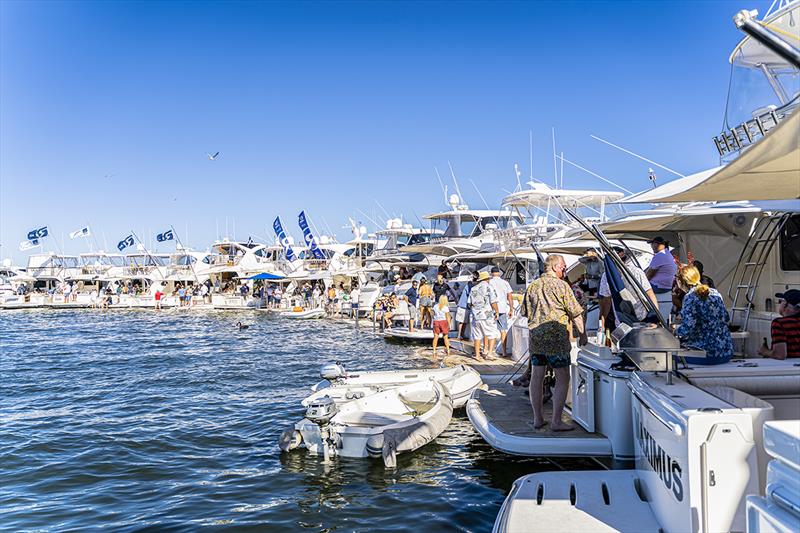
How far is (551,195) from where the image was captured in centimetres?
2128

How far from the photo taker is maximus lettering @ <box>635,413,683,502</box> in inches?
139

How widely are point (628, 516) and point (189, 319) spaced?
3330cm

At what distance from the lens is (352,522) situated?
20.4 feet

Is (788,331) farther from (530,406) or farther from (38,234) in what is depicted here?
→ (38,234)

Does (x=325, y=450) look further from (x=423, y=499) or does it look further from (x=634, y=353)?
(x=634, y=353)

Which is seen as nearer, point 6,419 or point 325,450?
point 325,450

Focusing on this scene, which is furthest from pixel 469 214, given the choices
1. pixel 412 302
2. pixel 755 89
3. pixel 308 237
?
pixel 755 89

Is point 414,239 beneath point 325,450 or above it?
above

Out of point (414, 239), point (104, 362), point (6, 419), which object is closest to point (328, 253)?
point (414, 239)

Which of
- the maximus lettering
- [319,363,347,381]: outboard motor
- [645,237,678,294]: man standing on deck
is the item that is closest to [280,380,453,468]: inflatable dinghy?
[319,363,347,381]: outboard motor

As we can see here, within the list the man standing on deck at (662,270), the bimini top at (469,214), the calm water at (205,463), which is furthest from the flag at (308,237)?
the man standing on deck at (662,270)

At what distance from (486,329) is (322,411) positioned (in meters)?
6.57

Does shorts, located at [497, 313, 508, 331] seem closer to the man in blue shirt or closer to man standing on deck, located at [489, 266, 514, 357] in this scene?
man standing on deck, located at [489, 266, 514, 357]

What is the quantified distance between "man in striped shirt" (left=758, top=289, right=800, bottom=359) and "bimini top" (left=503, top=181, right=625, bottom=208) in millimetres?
15141
